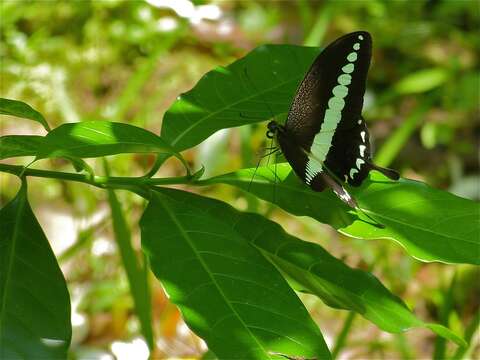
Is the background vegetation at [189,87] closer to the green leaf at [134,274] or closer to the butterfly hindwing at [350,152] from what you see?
the green leaf at [134,274]

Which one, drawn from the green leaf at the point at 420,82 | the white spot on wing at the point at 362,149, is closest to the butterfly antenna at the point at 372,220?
the white spot on wing at the point at 362,149

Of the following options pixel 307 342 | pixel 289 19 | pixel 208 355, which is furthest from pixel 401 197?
pixel 289 19

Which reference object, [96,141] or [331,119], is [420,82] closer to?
[331,119]

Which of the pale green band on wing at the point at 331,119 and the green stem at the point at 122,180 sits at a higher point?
the pale green band on wing at the point at 331,119

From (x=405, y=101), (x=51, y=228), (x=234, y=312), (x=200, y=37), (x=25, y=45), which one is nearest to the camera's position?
(x=234, y=312)

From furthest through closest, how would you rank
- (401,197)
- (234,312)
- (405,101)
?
(405,101)
(401,197)
(234,312)

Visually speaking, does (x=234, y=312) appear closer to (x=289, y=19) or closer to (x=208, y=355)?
(x=208, y=355)

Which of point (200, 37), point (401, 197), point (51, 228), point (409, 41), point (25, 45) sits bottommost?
point (51, 228)
